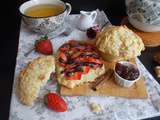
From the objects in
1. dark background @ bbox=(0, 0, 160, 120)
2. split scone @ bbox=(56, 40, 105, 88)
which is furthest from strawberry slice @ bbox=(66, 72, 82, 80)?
dark background @ bbox=(0, 0, 160, 120)

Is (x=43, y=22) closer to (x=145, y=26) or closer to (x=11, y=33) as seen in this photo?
(x=11, y=33)

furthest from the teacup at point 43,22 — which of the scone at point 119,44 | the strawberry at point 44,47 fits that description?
the scone at point 119,44

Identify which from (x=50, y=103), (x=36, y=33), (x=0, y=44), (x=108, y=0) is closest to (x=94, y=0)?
(x=108, y=0)

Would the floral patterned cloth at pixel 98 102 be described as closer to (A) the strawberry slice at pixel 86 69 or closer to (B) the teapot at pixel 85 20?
(A) the strawberry slice at pixel 86 69

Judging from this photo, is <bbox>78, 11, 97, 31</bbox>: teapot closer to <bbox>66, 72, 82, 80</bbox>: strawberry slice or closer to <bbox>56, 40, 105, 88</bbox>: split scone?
<bbox>56, 40, 105, 88</bbox>: split scone

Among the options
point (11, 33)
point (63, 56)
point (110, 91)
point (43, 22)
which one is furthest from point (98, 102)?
point (11, 33)
